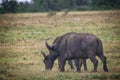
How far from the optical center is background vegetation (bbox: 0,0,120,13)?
54900 millimetres

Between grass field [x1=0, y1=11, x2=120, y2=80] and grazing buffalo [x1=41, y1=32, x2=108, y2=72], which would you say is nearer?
grass field [x1=0, y1=11, x2=120, y2=80]

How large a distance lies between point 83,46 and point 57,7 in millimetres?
54386

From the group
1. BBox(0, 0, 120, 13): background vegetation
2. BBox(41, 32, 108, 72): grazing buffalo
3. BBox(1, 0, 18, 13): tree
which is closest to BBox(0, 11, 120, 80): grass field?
BBox(41, 32, 108, 72): grazing buffalo

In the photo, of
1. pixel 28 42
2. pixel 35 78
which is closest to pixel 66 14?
pixel 28 42

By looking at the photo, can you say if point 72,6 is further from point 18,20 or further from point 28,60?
point 28,60

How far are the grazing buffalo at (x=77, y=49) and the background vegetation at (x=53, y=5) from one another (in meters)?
32.5

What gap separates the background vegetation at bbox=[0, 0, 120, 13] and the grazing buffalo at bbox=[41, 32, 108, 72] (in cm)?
3253

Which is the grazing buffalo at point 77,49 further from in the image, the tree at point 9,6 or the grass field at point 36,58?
the tree at point 9,6

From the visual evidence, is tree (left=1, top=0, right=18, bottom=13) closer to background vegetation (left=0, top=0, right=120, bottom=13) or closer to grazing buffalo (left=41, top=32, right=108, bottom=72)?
background vegetation (left=0, top=0, right=120, bottom=13)

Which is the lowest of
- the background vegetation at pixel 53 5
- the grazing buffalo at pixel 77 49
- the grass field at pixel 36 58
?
Result: the background vegetation at pixel 53 5

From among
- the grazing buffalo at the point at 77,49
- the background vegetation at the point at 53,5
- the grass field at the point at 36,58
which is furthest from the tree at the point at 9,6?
the grazing buffalo at the point at 77,49

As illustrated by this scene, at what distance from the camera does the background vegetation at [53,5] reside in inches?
2161

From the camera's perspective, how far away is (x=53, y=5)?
7062 cm

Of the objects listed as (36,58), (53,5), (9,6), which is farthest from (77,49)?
(53,5)
